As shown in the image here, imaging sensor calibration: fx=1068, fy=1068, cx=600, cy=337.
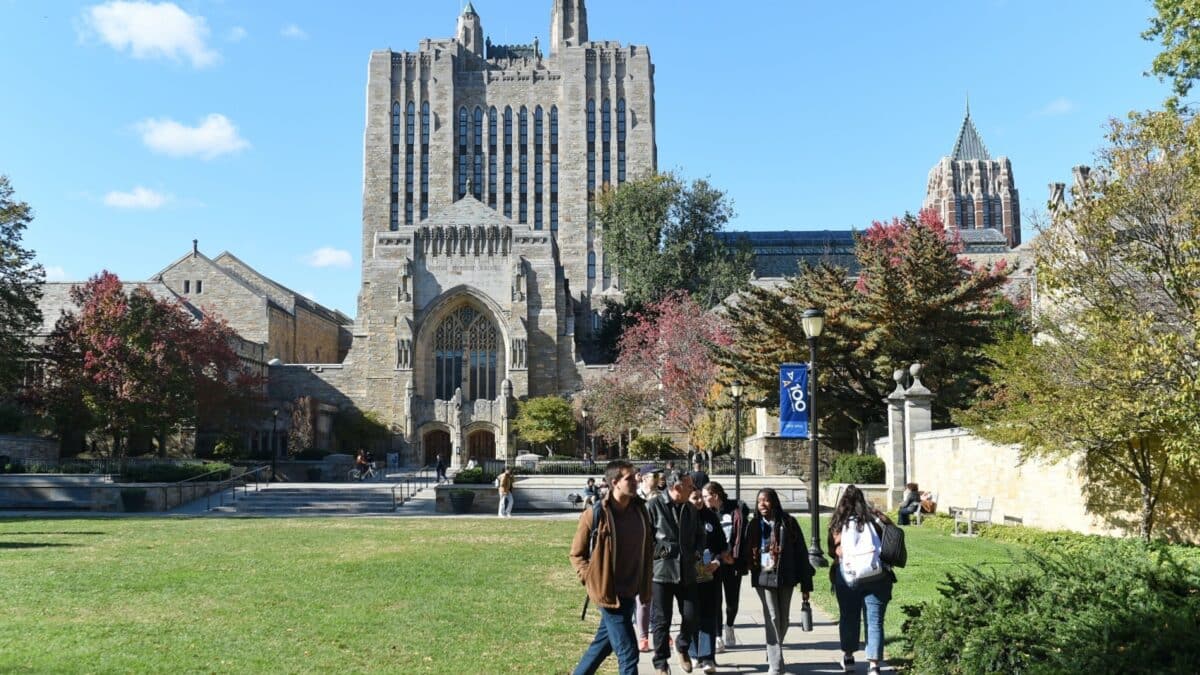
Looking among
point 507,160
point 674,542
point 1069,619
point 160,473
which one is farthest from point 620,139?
point 1069,619

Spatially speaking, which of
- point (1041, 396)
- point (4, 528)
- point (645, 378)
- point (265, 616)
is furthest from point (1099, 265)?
point (645, 378)

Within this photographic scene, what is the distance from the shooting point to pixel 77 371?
140ft

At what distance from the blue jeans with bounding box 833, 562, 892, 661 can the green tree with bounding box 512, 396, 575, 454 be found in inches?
1844

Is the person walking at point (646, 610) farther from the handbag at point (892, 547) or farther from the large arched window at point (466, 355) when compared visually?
the large arched window at point (466, 355)

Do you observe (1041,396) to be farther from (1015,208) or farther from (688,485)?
(1015,208)

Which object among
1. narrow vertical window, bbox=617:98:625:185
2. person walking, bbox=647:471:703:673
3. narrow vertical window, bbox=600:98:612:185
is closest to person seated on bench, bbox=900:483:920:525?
person walking, bbox=647:471:703:673

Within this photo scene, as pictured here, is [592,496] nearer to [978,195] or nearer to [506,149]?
[506,149]

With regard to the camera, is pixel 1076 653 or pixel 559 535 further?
pixel 559 535

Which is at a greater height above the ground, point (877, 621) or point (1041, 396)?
point (1041, 396)

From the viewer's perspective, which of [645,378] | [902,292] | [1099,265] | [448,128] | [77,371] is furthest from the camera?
[448,128]

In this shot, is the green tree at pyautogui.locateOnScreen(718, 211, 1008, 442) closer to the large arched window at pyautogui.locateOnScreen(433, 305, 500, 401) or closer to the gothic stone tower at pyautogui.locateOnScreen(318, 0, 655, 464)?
the large arched window at pyautogui.locateOnScreen(433, 305, 500, 401)

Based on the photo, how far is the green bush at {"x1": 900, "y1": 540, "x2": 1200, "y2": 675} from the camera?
5965 millimetres

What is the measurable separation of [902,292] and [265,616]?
24.4 meters

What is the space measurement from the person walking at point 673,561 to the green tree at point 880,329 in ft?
75.5
